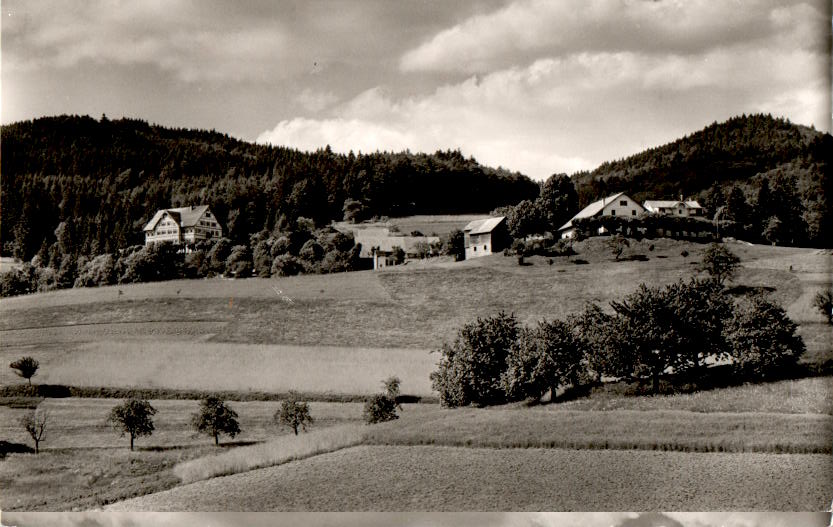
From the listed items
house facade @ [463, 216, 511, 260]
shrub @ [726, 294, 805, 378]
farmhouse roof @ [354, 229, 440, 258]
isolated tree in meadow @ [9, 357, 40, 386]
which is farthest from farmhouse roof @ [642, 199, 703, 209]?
isolated tree in meadow @ [9, 357, 40, 386]

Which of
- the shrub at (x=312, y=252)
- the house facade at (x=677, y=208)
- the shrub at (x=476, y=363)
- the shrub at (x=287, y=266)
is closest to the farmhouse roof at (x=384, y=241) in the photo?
the shrub at (x=312, y=252)

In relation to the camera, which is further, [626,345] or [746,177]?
[746,177]

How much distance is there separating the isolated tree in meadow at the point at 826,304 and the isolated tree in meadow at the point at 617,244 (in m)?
4.33

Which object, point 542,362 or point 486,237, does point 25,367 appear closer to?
point 542,362

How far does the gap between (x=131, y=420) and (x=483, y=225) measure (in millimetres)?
9271

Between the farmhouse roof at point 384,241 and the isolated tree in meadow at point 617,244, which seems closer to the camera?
the isolated tree in meadow at point 617,244

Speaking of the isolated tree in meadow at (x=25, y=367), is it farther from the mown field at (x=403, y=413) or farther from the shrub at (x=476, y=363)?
the shrub at (x=476, y=363)

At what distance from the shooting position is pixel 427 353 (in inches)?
557

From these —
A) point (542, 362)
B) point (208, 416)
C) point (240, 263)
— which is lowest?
point (208, 416)

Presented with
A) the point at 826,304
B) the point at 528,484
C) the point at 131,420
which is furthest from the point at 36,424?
the point at 826,304

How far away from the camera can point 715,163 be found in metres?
17.2

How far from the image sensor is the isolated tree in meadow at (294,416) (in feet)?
41.1

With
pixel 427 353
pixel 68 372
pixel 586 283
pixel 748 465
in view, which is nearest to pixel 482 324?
pixel 427 353

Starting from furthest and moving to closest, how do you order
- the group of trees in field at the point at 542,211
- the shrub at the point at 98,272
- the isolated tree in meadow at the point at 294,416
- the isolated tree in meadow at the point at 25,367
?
the group of trees in field at the point at 542,211 → the shrub at the point at 98,272 → the isolated tree in meadow at the point at 25,367 → the isolated tree in meadow at the point at 294,416
